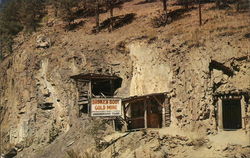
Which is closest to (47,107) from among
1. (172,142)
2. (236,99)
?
(172,142)

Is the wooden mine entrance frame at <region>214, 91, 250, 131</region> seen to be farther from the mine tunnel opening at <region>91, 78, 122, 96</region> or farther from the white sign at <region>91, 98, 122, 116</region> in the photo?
the mine tunnel opening at <region>91, 78, 122, 96</region>

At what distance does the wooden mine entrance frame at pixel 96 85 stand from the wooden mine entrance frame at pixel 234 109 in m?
9.23

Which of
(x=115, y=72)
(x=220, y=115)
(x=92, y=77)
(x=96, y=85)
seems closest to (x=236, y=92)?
(x=220, y=115)

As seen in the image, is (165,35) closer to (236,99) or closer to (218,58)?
(218,58)

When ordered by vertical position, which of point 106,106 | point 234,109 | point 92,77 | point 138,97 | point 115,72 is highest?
point 115,72

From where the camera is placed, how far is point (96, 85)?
36.0m

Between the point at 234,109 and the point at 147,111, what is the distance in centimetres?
652

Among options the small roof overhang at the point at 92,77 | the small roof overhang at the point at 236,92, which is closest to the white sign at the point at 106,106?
the small roof overhang at the point at 92,77

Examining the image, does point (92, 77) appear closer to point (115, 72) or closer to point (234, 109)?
point (115, 72)

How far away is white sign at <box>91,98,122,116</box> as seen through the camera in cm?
2995

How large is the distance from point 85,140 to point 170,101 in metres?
6.82

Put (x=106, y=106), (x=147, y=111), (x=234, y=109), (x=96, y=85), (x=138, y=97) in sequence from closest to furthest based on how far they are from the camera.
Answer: (x=234, y=109), (x=106, y=106), (x=138, y=97), (x=147, y=111), (x=96, y=85)

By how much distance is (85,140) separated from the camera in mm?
31719

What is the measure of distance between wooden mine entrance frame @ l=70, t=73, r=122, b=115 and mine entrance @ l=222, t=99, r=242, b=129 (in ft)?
31.4
